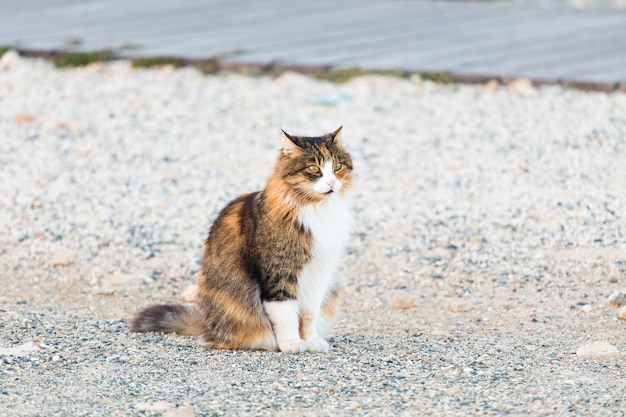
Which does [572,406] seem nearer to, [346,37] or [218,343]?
[218,343]

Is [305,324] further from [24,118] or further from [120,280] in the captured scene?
[24,118]

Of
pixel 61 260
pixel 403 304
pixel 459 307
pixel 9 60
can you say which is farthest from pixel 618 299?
pixel 9 60

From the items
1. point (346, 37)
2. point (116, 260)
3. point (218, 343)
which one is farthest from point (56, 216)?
point (346, 37)

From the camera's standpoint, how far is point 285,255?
14.4ft

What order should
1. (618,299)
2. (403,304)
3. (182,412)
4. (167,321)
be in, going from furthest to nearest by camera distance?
(403,304)
(618,299)
(167,321)
(182,412)

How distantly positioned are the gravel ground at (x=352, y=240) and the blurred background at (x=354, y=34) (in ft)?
1.50

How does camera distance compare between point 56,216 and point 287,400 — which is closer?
point 287,400

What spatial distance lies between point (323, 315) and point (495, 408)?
1.25 meters

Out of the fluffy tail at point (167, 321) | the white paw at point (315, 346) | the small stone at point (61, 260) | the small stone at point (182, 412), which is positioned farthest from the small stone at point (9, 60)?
the small stone at point (182, 412)

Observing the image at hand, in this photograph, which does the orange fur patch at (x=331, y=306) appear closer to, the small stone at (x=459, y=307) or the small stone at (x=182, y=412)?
the small stone at (x=459, y=307)

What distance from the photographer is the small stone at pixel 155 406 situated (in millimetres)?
3652

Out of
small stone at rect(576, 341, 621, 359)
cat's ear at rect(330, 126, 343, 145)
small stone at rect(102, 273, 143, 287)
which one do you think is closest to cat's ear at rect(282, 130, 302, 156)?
cat's ear at rect(330, 126, 343, 145)

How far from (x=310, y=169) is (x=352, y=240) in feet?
5.98

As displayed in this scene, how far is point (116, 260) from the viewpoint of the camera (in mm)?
5992
